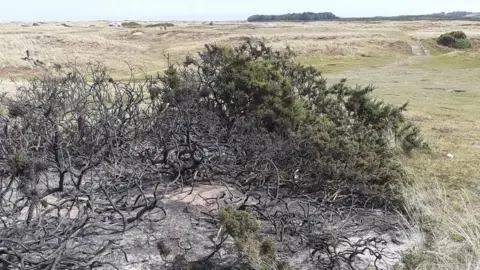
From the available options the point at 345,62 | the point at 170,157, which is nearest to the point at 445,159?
the point at 170,157

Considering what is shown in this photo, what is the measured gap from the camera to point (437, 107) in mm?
15922

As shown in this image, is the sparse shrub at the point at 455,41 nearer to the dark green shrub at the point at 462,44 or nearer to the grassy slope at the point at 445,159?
the dark green shrub at the point at 462,44

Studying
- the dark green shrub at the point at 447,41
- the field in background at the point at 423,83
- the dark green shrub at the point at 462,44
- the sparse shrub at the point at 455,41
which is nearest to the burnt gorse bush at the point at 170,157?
the field in background at the point at 423,83

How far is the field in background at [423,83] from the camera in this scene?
225 inches

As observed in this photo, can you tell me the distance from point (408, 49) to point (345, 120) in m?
37.6

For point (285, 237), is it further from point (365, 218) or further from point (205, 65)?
A: point (205, 65)

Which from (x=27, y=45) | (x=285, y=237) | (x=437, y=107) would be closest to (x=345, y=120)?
(x=285, y=237)

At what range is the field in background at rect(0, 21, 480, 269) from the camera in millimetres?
5719

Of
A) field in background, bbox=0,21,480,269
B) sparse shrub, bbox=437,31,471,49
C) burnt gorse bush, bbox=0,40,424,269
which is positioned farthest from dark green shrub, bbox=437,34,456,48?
burnt gorse bush, bbox=0,40,424,269

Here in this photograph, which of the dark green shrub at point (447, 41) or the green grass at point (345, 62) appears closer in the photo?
the green grass at point (345, 62)

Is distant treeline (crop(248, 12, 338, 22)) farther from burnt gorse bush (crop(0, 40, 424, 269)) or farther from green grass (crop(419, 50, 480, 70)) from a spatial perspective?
burnt gorse bush (crop(0, 40, 424, 269))

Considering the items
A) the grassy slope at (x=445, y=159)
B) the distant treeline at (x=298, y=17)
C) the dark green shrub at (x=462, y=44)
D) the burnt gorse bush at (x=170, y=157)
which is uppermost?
the burnt gorse bush at (x=170, y=157)

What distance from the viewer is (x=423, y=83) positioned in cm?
2297

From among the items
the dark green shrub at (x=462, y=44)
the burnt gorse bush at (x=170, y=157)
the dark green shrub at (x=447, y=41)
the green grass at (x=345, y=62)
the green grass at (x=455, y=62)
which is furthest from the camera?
the dark green shrub at (x=447, y=41)
